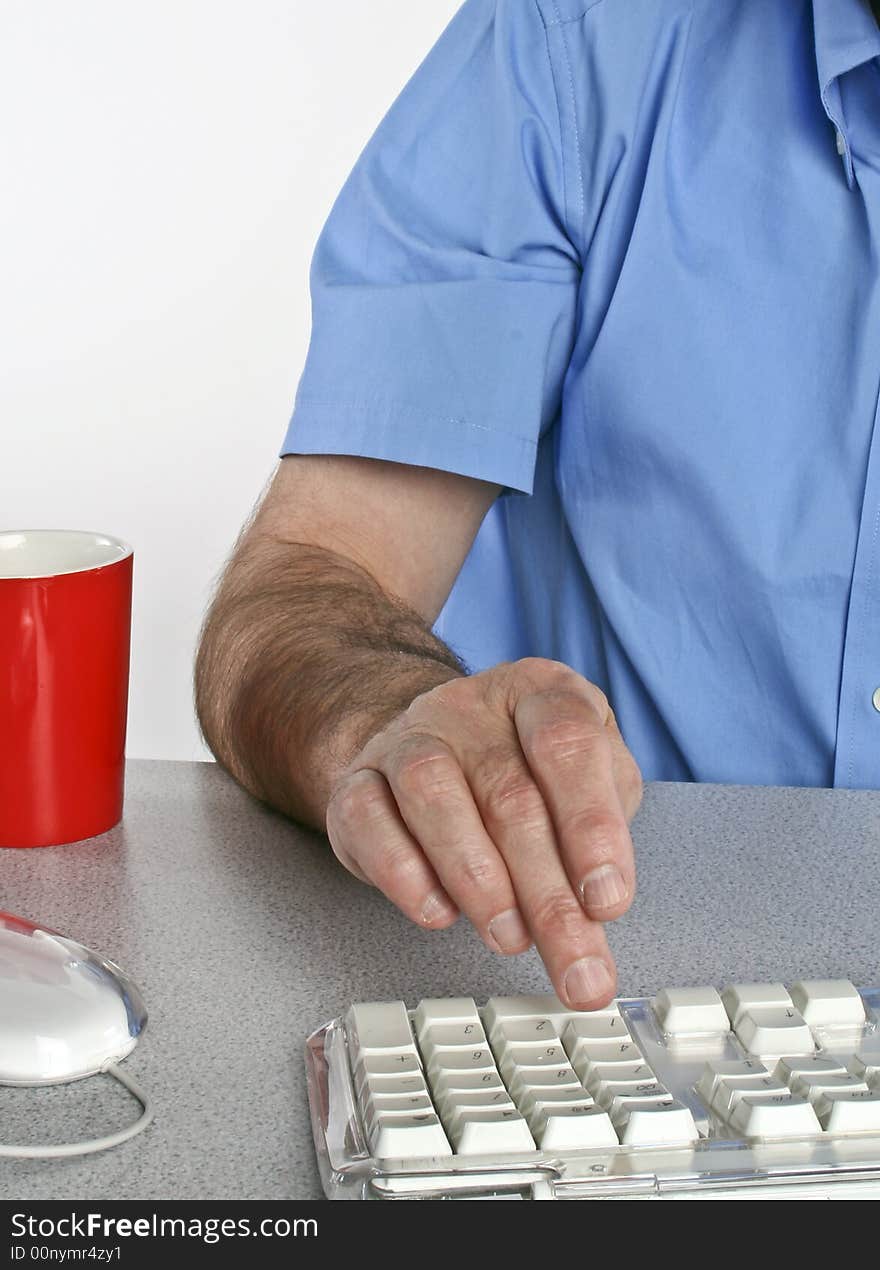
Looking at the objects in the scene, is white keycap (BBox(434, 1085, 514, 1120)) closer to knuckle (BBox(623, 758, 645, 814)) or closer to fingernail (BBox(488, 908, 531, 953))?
fingernail (BBox(488, 908, 531, 953))

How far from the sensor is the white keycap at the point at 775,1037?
45cm

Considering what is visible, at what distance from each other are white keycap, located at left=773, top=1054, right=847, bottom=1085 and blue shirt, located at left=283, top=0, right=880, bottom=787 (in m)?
0.47

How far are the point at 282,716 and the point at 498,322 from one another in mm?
344

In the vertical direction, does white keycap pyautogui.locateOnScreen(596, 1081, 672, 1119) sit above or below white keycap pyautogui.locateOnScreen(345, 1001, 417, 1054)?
above

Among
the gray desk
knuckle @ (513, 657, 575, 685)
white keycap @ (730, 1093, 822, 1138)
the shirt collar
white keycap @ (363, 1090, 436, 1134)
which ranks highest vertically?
the shirt collar

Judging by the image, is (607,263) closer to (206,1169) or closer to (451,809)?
(451,809)

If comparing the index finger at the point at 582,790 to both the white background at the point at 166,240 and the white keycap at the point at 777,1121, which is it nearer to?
the white keycap at the point at 777,1121

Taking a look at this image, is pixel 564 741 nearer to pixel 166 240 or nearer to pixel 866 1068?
pixel 866 1068

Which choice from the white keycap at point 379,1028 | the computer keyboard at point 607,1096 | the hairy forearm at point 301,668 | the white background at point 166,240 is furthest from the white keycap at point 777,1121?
the white background at point 166,240

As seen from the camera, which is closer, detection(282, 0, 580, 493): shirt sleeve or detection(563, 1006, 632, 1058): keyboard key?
detection(563, 1006, 632, 1058): keyboard key

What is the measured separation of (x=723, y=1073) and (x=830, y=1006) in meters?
0.06

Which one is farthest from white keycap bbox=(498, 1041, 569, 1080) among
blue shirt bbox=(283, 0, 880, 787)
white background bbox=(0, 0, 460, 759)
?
white background bbox=(0, 0, 460, 759)

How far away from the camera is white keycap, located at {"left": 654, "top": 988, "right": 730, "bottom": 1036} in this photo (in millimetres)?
459

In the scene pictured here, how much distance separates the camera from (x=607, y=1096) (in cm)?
41
